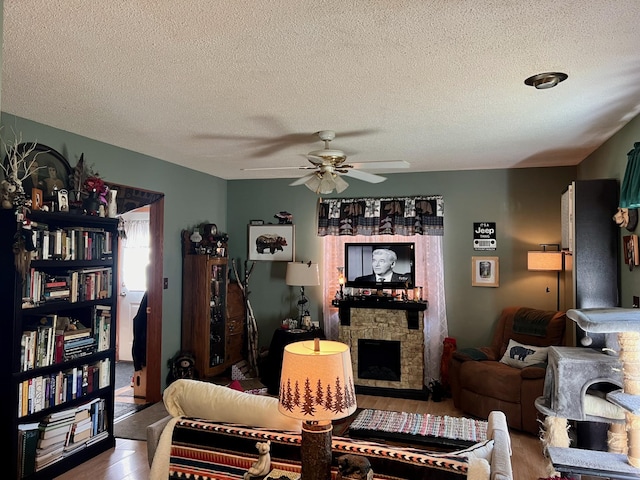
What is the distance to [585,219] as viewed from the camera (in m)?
3.73

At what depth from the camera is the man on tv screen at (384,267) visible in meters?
5.62

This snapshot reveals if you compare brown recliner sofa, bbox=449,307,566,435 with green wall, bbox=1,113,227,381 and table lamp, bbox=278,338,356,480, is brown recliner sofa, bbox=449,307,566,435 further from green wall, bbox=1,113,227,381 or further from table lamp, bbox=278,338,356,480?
green wall, bbox=1,113,227,381

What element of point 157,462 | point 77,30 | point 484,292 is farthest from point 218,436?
point 484,292

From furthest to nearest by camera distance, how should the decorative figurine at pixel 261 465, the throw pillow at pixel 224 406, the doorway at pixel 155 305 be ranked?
the doorway at pixel 155 305, the throw pillow at pixel 224 406, the decorative figurine at pixel 261 465

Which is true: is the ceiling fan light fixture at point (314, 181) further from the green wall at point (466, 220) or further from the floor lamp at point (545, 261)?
the floor lamp at point (545, 261)

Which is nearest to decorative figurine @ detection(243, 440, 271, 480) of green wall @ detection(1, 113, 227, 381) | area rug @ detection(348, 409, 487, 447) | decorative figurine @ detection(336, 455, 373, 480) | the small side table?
decorative figurine @ detection(336, 455, 373, 480)

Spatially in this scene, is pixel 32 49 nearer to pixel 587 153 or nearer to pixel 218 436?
pixel 218 436

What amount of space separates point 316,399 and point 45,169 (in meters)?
3.10

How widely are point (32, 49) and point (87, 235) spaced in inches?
68.1

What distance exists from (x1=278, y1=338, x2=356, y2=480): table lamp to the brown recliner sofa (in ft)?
9.96

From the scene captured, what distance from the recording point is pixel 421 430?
321cm

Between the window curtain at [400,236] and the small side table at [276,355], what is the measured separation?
26.0 inches

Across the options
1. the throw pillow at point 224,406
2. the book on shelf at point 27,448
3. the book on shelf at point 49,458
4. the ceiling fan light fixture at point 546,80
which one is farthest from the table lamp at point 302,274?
the ceiling fan light fixture at point 546,80

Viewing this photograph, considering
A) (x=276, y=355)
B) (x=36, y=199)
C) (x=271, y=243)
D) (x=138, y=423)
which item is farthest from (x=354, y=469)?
(x=271, y=243)
